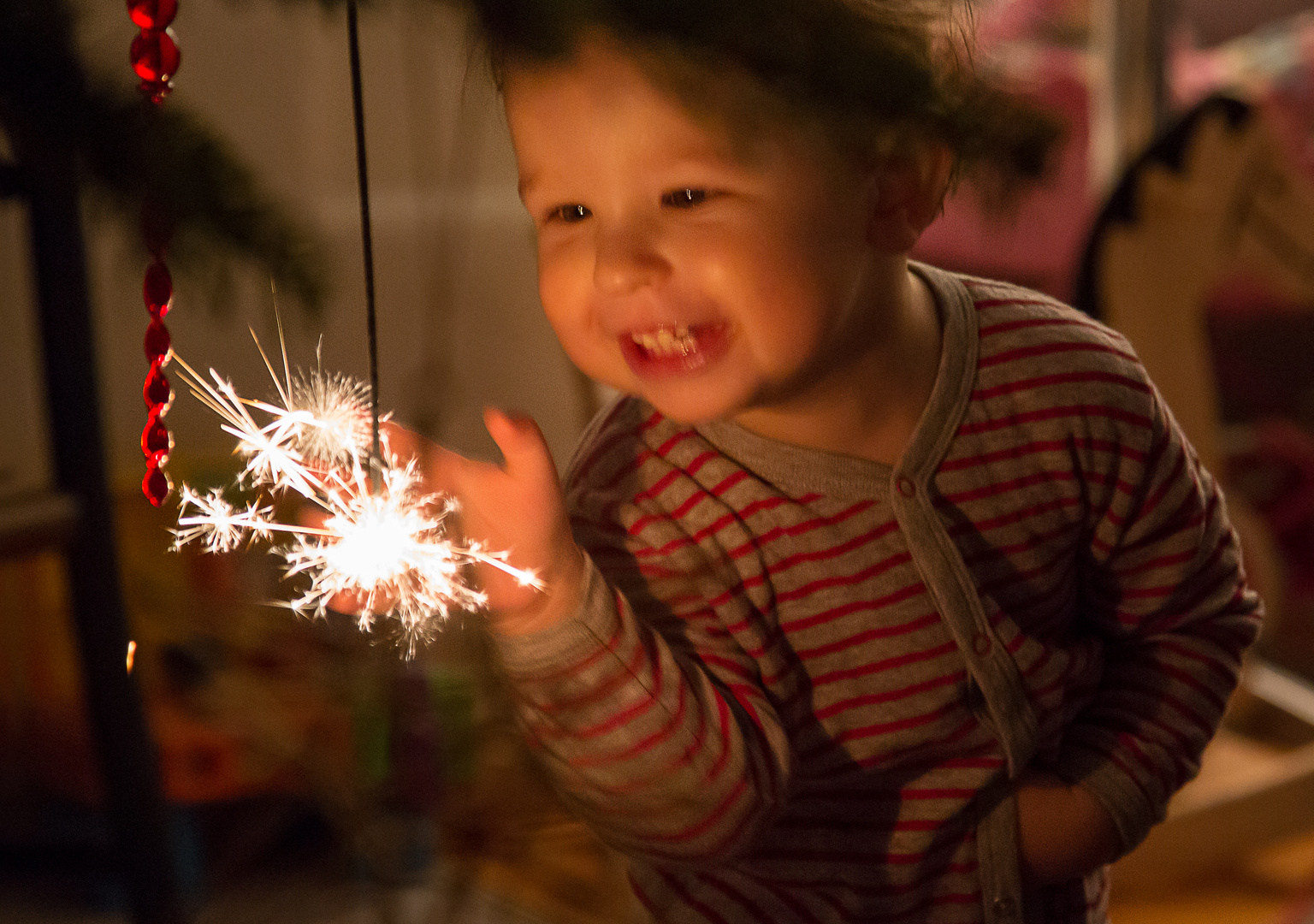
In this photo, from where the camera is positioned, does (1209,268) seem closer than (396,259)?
No

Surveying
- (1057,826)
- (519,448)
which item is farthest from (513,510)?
(1057,826)

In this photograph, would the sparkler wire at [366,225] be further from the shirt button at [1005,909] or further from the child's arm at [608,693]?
the shirt button at [1005,909]

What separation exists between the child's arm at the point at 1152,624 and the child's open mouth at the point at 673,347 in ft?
0.57

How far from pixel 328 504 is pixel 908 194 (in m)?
0.20

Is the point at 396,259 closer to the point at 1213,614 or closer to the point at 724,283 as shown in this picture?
the point at 724,283

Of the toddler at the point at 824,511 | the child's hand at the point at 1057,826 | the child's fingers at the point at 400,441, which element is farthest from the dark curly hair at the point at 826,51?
the child's hand at the point at 1057,826

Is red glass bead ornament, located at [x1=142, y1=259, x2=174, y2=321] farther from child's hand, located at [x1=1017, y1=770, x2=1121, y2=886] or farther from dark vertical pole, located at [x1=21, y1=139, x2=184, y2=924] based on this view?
child's hand, located at [x1=1017, y1=770, x2=1121, y2=886]

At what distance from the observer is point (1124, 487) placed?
417 mm

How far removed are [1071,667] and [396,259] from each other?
30 centimetres

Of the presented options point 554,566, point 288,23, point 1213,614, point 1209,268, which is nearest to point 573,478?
point 554,566

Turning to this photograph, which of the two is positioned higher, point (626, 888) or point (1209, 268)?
point (1209, 268)

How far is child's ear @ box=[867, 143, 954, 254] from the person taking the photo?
333 millimetres

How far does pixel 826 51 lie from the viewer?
29cm

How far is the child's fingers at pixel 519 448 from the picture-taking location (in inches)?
12.7
